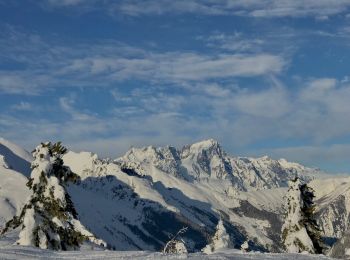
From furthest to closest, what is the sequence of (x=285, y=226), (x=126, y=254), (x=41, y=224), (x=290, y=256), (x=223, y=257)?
(x=285, y=226) < (x=41, y=224) < (x=290, y=256) < (x=126, y=254) < (x=223, y=257)

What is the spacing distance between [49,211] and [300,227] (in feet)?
92.4

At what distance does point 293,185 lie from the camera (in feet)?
202

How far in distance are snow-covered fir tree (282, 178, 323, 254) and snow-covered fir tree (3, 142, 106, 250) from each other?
25608mm

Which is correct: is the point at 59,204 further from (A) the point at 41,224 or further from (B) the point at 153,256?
(B) the point at 153,256

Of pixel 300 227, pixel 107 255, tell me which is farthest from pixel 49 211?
pixel 300 227

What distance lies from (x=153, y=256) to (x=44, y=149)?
2298cm

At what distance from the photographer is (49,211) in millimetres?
40125

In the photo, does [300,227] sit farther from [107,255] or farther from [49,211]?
[107,255]

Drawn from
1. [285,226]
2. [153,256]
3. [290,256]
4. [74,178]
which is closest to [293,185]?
[285,226]

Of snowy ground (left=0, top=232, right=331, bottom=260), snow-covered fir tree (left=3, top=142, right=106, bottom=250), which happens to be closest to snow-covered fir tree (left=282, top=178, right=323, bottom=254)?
snow-covered fir tree (left=3, top=142, right=106, bottom=250)

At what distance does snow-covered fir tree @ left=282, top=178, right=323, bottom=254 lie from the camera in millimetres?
58344

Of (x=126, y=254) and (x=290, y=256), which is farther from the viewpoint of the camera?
(x=290, y=256)

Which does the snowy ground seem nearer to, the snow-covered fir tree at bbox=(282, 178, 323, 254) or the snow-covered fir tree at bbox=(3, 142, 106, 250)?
the snow-covered fir tree at bbox=(3, 142, 106, 250)

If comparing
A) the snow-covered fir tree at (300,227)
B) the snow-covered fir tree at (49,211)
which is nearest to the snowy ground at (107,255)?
the snow-covered fir tree at (49,211)
